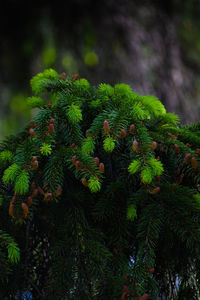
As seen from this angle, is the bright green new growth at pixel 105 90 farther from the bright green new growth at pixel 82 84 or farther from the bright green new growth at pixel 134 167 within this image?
the bright green new growth at pixel 134 167

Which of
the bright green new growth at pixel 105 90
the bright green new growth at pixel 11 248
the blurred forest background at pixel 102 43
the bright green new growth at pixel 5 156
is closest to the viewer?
the bright green new growth at pixel 11 248

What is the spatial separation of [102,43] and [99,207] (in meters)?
2.28

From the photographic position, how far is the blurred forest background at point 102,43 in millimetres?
2686

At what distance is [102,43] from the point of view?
8.90ft

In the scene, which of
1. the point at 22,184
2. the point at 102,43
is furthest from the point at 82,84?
the point at 102,43

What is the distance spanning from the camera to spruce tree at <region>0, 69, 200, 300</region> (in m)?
0.69

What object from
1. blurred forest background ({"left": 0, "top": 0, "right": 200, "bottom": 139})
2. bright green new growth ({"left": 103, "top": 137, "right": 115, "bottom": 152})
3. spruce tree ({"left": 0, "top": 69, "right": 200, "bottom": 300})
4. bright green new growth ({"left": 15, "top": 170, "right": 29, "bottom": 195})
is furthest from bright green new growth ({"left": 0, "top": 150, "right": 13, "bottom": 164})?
blurred forest background ({"left": 0, "top": 0, "right": 200, "bottom": 139})

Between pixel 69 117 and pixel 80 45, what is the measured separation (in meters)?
2.13

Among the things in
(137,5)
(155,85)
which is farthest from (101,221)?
(137,5)

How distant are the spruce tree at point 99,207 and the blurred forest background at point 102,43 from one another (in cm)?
185

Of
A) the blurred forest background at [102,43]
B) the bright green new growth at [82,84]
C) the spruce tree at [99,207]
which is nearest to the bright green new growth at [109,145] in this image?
the spruce tree at [99,207]

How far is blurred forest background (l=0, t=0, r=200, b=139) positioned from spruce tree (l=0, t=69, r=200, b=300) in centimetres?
185

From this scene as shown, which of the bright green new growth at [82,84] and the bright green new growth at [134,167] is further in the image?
the bright green new growth at [82,84]

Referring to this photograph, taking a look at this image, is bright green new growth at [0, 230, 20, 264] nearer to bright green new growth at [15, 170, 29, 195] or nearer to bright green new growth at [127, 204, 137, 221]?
bright green new growth at [15, 170, 29, 195]
